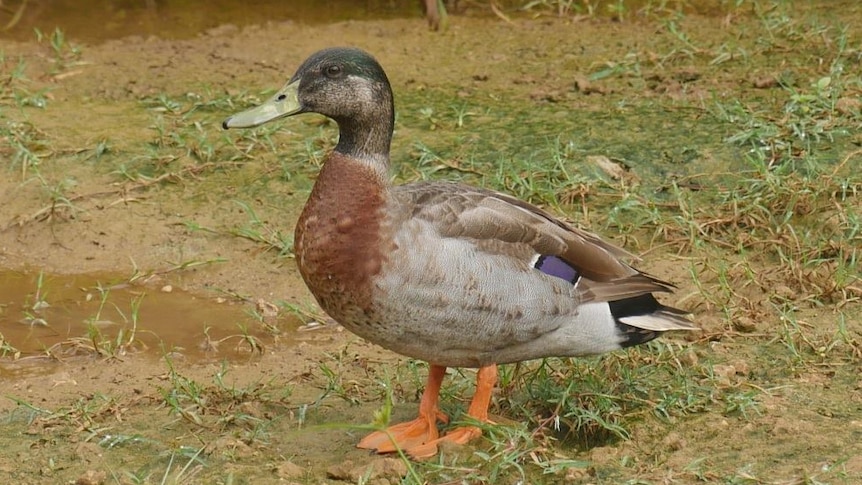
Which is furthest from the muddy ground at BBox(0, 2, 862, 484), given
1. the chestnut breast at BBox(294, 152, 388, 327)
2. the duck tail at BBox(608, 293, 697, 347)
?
the chestnut breast at BBox(294, 152, 388, 327)

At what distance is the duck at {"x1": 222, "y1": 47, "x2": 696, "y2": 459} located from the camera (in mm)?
3982

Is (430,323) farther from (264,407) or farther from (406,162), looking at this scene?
(406,162)

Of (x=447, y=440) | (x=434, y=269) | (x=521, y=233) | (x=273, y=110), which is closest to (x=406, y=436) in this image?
(x=447, y=440)

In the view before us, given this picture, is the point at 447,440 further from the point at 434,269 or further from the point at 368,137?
the point at 368,137

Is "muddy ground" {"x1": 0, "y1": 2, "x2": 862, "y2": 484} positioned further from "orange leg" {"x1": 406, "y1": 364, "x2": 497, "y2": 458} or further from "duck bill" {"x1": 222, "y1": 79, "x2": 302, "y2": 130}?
"duck bill" {"x1": 222, "y1": 79, "x2": 302, "y2": 130}

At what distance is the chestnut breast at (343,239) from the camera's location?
13.0 feet

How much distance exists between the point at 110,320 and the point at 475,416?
185 centimetres

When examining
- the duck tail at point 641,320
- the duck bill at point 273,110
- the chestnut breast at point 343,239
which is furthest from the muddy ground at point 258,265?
the duck bill at point 273,110

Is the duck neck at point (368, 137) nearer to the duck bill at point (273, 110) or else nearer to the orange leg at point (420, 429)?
the duck bill at point (273, 110)

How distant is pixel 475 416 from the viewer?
4207 millimetres

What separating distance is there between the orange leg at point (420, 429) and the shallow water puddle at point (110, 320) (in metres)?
0.98

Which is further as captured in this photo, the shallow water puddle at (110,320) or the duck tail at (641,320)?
the shallow water puddle at (110,320)

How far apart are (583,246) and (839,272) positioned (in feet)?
4.29

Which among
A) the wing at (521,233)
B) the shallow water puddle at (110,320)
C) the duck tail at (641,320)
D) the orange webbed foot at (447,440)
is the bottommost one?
the shallow water puddle at (110,320)
